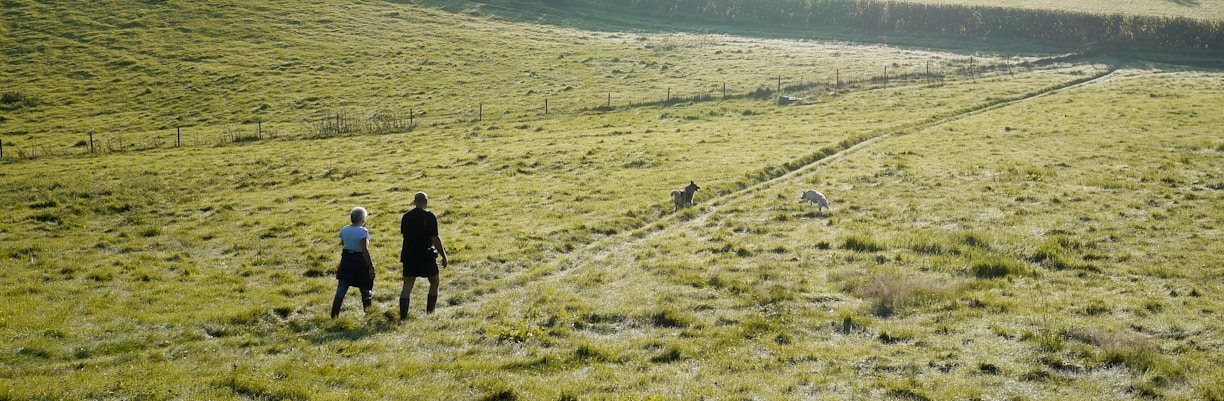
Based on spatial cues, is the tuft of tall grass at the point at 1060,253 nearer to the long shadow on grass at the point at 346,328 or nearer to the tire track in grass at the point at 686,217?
the tire track in grass at the point at 686,217

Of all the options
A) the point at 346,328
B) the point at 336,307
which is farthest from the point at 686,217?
the point at 346,328

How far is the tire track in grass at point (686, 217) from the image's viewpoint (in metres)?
18.6

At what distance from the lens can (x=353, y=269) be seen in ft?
49.0

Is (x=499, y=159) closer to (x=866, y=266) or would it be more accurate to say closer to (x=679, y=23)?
(x=866, y=266)

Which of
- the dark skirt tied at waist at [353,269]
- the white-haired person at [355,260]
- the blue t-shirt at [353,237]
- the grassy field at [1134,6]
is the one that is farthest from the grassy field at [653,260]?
the grassy field at [1134,6]

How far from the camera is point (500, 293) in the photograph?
17484 mm

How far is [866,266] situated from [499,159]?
20522 mm

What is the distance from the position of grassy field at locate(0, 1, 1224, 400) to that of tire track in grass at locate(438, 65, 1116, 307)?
14 cm

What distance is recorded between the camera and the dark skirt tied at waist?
14.9 meters

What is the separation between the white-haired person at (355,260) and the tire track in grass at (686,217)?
2345 mm

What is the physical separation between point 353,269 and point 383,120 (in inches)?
1349

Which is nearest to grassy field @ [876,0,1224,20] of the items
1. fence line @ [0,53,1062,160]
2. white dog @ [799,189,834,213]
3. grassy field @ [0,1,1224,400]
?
fence line @ [0,53,1062,160]

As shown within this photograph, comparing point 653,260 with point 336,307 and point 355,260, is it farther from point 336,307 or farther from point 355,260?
point 336,307

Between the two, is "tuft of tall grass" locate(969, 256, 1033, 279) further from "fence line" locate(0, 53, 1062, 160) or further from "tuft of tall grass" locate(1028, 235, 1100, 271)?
"fence line" locate(0, 53, 1062, 160)
